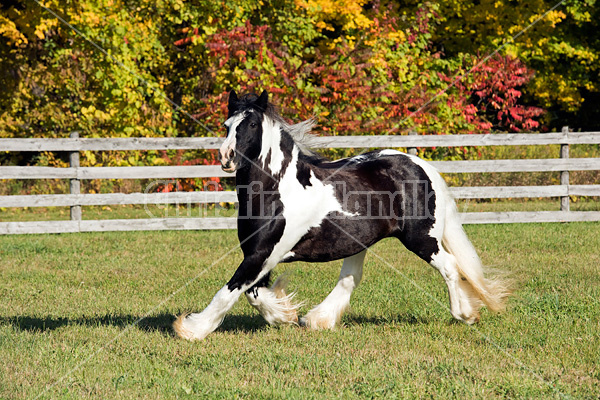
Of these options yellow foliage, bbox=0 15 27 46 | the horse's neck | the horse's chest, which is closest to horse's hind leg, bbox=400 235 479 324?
the horse's chest

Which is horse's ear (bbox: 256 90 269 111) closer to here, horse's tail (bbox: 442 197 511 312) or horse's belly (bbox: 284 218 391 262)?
horse's belly (bbox: 284 218 391 262)

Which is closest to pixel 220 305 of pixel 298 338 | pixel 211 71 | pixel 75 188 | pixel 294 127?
pixel 298 338

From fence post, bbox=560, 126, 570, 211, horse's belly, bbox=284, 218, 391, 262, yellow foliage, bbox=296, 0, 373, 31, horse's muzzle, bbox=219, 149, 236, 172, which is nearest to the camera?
horse's muzzle, bbox=219, 149, 236, 172

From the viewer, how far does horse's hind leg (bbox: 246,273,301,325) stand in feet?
18.4

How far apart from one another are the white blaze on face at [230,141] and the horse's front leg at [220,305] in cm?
85

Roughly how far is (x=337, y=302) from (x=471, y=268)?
126cm

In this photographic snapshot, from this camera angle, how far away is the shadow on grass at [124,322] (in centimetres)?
581

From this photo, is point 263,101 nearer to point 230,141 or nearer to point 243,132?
point 243,132

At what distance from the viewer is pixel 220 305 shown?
17.3 feet

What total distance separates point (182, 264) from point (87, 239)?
310cm

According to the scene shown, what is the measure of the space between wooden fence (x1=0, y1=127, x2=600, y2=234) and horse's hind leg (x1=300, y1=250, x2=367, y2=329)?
5705mm

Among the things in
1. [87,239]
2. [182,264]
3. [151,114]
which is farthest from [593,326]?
[151,114]

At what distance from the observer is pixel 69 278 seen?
8.05m

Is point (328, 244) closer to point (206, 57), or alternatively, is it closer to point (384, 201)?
point (384, 201)
